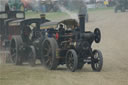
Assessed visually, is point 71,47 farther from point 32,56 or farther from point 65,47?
point 32,56

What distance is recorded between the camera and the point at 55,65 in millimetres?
13414

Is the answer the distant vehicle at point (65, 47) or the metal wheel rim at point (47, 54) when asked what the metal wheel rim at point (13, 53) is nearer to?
the distant vehicle at point (65, 47)

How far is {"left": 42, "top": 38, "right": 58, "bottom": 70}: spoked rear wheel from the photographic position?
527 inches

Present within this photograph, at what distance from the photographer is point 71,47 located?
13.2 m

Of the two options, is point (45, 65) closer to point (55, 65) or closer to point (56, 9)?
point (55, 65)

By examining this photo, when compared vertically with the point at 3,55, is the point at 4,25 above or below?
above

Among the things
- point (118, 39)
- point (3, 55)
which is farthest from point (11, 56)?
point (118, 39)

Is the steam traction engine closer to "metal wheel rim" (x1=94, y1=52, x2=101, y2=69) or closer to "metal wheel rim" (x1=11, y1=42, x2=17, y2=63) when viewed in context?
"metal wheel rim" (x1=94, y1=52, x2=101, y2=69)

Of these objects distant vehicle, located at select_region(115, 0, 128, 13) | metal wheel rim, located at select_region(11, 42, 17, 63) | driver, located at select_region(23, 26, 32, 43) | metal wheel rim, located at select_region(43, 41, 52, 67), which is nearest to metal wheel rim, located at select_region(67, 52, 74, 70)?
metal wheel rim, located at select_region(43, 41, 52, 67)

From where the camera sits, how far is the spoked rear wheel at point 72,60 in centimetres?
1243

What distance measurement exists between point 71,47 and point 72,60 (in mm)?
613

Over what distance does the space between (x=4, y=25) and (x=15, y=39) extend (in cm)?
309

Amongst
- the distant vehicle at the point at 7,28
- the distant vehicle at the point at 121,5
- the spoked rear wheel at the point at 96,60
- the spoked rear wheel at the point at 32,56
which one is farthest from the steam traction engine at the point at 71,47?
the distant vehicle at the point at 121,5

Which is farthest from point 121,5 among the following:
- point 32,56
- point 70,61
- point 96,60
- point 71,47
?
point 70,61
